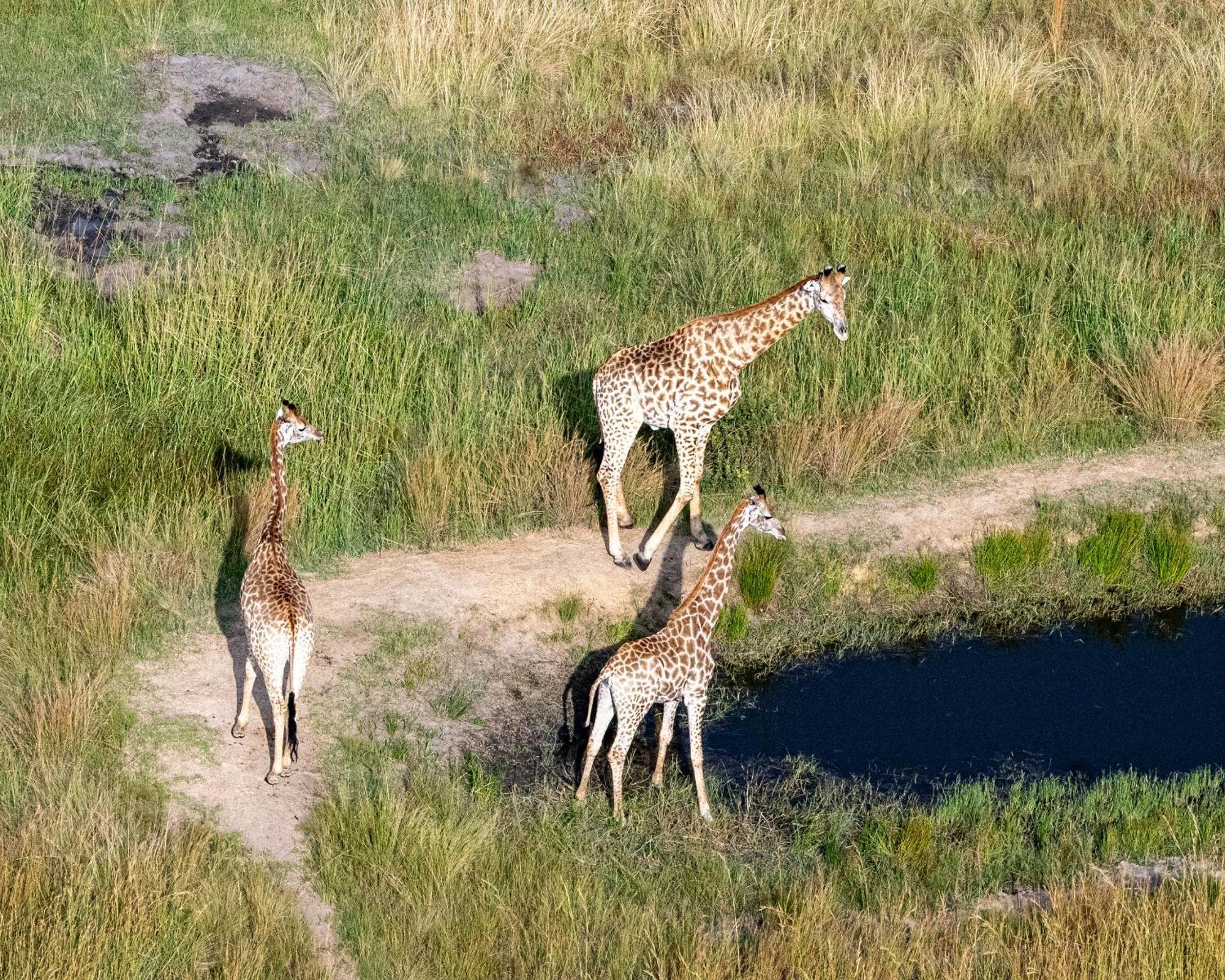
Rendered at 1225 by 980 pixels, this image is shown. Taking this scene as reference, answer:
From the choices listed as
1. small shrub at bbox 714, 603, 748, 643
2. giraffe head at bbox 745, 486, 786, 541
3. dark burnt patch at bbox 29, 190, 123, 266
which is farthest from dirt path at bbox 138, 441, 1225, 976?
dark burnt patch at bbox 29, 190, 123, 266

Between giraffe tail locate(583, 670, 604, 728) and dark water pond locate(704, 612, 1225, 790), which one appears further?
dark water pond locate(704, 612, 1225, 790)

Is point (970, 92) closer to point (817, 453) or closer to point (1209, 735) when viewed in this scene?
point (817, 453)

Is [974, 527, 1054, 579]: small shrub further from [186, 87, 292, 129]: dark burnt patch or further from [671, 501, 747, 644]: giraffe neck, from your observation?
[186, 87, 292, 129]: dark burnt patch

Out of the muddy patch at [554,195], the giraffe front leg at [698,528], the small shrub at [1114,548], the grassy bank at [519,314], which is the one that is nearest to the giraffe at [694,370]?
the giraffe front leg at [698,528]

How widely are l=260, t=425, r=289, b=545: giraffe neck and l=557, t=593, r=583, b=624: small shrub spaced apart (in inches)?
72.9

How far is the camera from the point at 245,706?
824cm

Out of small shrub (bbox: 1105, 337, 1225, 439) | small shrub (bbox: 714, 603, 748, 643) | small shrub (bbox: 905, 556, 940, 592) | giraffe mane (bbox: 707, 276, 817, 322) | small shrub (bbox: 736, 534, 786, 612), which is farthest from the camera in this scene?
small shrub (bbox: 1105, 337, 1225, 439)

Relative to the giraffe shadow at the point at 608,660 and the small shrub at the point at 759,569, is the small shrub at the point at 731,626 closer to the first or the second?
the small shrub at the point at 759,569

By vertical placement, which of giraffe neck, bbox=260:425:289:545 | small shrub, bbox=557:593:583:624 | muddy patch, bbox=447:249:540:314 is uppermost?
muddy patch, bbox=447:249:540:314

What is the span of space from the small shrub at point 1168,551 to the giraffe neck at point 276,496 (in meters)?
5.40

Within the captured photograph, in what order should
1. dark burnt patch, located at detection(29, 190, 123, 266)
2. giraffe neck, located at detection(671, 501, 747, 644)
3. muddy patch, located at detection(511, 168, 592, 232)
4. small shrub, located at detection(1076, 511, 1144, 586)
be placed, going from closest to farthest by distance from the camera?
giraffe neck, located at detection(671, 501, 747, 644) < small shrub, located at detection(1076, 511, 1144, 586) < dark burnt patch, located at detection(29, 190, 123, 266) < muddy patch, located at detection(511, 168, 592, 232)

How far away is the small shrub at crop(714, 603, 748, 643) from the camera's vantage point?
382 inches

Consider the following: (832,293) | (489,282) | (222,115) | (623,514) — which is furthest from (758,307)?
(222,115)

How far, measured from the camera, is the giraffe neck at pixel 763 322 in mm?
9594
